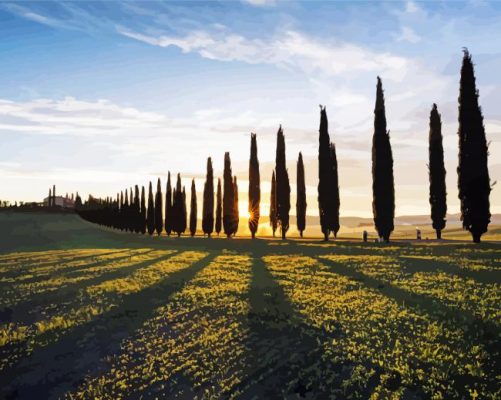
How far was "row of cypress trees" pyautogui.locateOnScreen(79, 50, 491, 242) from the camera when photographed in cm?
3338

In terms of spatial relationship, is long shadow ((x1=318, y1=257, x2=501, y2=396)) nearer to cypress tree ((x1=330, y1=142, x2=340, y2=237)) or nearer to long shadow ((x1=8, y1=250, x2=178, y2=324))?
long shadow ((x1=8, y1=250, x2=178, y2=324))

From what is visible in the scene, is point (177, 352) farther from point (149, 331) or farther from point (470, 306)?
point (470, 306)

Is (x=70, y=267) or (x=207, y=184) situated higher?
(x=207, y=184)

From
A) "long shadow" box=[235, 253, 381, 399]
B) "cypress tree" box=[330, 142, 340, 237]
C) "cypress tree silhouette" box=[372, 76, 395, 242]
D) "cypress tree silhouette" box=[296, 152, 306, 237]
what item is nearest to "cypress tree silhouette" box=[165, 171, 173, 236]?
"cypress tree silhouette" box=[296, 152, 306, 237]

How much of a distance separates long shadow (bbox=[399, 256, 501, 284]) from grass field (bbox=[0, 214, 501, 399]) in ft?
0.37

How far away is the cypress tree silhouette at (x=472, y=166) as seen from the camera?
33.0 m

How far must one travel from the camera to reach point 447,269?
20.2 metres

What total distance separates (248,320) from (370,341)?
3448mm

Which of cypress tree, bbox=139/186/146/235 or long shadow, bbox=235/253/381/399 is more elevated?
cypress tree, bbox=139/186/146/235

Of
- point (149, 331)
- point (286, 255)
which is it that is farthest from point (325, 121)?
point (149, 331)

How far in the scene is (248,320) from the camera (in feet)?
41.8

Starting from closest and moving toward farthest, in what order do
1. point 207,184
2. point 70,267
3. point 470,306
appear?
1. point 470,306
2. point 70,267
3. point 207,184

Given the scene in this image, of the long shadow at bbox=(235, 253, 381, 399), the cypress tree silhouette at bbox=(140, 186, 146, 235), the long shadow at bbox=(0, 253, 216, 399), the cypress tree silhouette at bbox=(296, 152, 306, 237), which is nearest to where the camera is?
the long shadow at bbox=(235, 253, 381, 399)

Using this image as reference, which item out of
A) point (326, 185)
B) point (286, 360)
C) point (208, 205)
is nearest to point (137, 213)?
point (208, 205)
